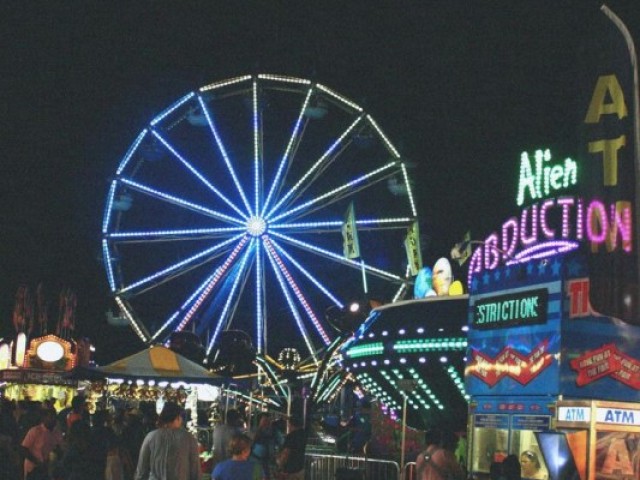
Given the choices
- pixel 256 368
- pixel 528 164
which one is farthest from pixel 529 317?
pixel 256 368

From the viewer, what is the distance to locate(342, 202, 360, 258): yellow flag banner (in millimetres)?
31500

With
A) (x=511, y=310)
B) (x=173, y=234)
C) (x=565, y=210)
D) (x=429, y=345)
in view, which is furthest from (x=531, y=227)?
(x=173, y=234)

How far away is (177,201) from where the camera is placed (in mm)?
32312

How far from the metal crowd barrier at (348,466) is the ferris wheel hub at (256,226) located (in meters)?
13.1

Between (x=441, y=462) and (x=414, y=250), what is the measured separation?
833 inches

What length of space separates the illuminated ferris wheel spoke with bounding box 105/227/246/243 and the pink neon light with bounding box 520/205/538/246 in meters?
11.5

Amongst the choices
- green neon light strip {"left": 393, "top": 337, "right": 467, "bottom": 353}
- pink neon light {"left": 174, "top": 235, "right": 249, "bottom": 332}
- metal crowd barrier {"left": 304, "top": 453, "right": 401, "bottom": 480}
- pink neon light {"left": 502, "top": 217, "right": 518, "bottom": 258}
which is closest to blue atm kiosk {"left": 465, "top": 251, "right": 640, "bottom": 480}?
metal crowd barrier {"left": 304, "top": 453, "right": 401, "bottom": 480}

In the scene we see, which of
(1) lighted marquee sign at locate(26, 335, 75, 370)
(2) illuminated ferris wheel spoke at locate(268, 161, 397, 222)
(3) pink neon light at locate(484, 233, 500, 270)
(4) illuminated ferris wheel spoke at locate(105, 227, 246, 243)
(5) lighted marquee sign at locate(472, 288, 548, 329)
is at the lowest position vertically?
(5) lighted marquee sign at locate(472, 288, 548, 329)

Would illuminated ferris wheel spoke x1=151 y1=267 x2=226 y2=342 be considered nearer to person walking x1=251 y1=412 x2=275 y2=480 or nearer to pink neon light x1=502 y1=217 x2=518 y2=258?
pink neon light x1=502 y1=217 x2=518 y2=258

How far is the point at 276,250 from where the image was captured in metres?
32.3

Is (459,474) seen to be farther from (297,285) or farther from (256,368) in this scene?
(256,368)

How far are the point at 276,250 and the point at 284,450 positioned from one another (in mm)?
18843

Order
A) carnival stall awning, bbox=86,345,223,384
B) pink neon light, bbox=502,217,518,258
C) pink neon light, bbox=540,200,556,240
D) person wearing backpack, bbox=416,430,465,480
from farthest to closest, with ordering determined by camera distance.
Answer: pink neon light, bbox=502,217,518,258, pink neon light, bbox=540,200,556,240, carnival stall awning, bbox=86,345,223,384, person wearing backpack, bbox=416,430,465,480

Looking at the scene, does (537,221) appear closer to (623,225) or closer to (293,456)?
(293,456)
